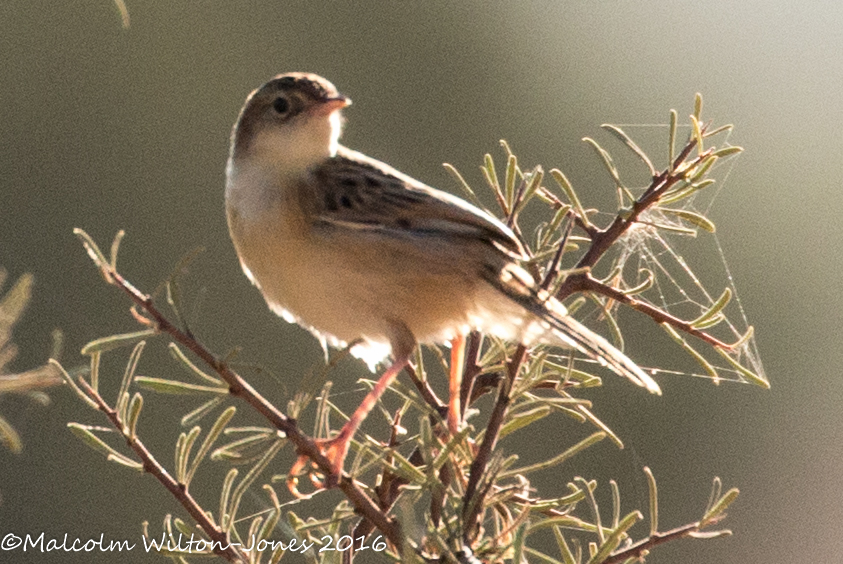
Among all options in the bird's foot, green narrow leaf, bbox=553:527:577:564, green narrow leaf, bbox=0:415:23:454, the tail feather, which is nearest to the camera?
green narrow leaf, bbox=0:415:23:454

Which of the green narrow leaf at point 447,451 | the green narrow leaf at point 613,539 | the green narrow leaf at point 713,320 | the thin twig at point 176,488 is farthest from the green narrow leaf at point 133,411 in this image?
the green narrow leaf at point 713,320

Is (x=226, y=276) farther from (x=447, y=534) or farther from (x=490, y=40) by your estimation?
(x=447, y=534)

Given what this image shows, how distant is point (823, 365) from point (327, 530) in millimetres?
9844

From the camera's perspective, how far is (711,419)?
34.0ft

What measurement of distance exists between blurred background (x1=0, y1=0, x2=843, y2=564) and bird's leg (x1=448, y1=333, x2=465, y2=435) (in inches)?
192

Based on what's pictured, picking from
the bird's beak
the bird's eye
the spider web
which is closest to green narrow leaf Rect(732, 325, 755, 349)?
the spider web

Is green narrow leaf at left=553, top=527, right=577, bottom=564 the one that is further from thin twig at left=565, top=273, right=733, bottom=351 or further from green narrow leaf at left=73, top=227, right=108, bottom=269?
green narrow leaf at left=73, top=227, right=108, bottom=269

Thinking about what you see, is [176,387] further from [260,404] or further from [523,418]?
[523,418]

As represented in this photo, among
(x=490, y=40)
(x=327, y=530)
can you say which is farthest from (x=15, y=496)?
(x=490, y=40)

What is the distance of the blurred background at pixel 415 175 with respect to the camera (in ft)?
31.4

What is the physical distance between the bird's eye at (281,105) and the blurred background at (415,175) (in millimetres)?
4738

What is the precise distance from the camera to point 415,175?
9711 mm

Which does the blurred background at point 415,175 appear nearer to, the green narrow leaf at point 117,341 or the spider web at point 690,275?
the spider web at point 690,275

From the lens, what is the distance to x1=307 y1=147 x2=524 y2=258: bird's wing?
3.31 meters
